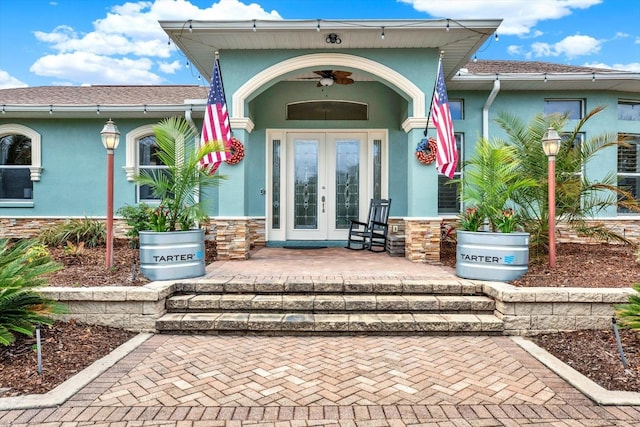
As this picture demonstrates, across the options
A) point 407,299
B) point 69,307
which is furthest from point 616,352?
point 69,307

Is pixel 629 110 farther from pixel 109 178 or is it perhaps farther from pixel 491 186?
pixel 109 178

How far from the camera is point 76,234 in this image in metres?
6.89

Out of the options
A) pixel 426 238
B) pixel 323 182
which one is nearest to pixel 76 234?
pixel 323 182

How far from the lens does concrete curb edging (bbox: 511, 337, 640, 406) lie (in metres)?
2.35

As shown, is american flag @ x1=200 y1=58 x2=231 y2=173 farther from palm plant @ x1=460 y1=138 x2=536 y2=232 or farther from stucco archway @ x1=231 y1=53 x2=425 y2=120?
palm plant @ x1=460 y1=138 x2=536 y2=232

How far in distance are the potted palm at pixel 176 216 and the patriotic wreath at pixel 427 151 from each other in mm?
2731

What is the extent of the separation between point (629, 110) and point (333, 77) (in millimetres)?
5643

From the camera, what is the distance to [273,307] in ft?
12.5

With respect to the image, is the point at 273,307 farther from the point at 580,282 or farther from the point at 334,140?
the point at 334,140

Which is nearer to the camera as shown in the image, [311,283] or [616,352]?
[616,352]

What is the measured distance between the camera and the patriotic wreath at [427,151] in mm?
5508

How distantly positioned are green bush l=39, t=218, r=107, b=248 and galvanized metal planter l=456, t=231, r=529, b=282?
6009mm

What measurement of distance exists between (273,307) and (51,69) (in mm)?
38360

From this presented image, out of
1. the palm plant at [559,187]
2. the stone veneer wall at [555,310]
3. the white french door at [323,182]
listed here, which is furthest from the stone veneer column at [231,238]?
the palm plant at [559,187]
